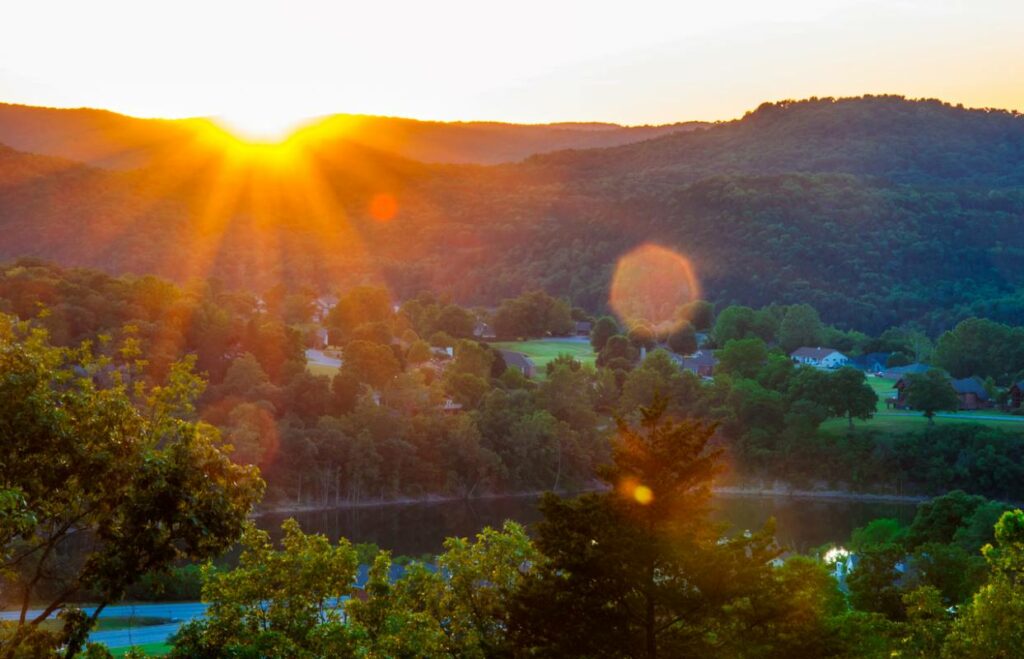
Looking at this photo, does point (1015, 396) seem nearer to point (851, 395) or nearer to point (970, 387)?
point (970, 387)

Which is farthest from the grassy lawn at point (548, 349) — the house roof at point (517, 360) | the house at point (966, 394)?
the house at point (966, 394)

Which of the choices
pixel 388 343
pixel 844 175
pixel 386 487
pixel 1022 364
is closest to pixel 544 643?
pixel 386 487

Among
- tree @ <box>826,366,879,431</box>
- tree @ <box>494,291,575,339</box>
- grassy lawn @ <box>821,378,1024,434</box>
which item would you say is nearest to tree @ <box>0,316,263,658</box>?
tree @ <box>826,366,879,431</box>

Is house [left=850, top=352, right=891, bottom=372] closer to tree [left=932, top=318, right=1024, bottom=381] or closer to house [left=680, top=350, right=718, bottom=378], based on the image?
tree [left=932, top=318, right=1024, bottom=381]

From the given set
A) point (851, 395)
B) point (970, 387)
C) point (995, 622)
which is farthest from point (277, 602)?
point (970, 387)

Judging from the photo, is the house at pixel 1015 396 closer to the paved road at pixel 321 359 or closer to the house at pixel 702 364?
the house at pixel 702 364
